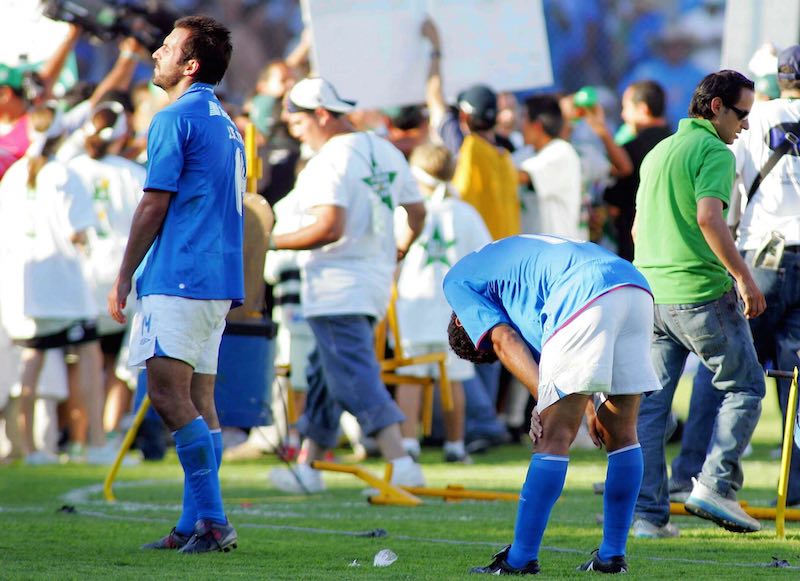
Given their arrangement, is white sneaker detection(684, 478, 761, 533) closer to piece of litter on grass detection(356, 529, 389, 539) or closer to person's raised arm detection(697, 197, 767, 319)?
person's raised arm detection(697, 197, 767, 319)

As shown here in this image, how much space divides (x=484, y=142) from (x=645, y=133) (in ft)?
3.87

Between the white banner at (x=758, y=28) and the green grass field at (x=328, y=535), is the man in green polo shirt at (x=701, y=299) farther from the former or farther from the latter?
the white banner at (x=758, y=28)

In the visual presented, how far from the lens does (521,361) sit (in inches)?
210

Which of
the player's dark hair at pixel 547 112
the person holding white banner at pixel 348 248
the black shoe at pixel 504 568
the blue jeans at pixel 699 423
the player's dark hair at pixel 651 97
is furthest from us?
the player's dark hair at pixel 547 112

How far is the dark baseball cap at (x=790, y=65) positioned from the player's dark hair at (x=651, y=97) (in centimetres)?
352

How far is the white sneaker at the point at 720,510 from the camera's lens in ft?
21.7

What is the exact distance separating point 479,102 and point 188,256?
527 cm

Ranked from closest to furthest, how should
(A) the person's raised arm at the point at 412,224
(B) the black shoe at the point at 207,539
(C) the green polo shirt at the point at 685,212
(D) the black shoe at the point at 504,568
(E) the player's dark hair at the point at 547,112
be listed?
(D) the black shoe at the point at 504,568, (B) the black shoe at the point at 207,539, (C) the green polo shirt at the point at 685,212, (A) the person's raised arm at the point at 412,224, (E) the player's dark hair at the point at 547,112

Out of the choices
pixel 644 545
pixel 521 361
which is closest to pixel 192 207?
pixel 521 361

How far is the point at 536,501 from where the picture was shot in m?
5.36

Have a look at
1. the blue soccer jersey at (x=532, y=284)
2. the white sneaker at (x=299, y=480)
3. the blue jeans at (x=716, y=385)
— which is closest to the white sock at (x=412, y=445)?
the white sneaker at (x=299, y=480)

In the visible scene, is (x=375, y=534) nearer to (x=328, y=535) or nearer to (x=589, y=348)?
(x=328, y=535)

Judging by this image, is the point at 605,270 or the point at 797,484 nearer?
the point at 605,270

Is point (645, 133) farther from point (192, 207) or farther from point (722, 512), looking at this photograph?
point (192, 207)
